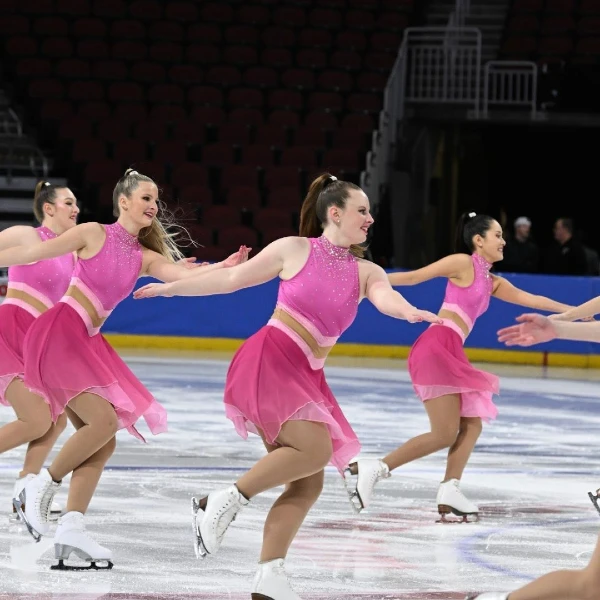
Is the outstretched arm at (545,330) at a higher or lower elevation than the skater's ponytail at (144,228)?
higher

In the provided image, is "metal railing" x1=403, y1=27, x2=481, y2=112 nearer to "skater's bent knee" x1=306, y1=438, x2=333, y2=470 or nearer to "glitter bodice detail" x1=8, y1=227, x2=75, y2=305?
"glitter bodice detail" x1=8, y1=227, x2=75, y2=305

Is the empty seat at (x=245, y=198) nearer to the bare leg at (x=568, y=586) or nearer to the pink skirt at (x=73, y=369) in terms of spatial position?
the pink skirt at (x=73, y=369)

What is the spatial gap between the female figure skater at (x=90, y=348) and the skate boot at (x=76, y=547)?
7 centimetres

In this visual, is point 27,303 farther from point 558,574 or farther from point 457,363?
point 558,574

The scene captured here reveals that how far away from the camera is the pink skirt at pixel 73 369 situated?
4.91 m

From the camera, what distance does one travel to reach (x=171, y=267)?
5066mm

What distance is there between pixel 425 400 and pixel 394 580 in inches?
66.8

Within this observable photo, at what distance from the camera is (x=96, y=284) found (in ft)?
16.7

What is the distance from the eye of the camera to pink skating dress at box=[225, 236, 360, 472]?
4121 millimetres

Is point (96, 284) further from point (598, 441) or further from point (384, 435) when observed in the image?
point (598, 441)

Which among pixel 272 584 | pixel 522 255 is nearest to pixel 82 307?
pixel 272 584

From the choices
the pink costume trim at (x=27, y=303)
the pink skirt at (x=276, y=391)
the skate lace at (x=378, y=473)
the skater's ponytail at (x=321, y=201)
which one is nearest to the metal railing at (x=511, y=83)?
the skate lace at (x=378, y=473)

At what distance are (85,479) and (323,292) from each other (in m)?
1.21

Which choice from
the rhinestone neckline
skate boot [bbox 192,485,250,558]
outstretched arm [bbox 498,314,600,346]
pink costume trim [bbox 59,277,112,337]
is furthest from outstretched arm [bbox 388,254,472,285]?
outstretched arm [bbox 498,314,600,346]
